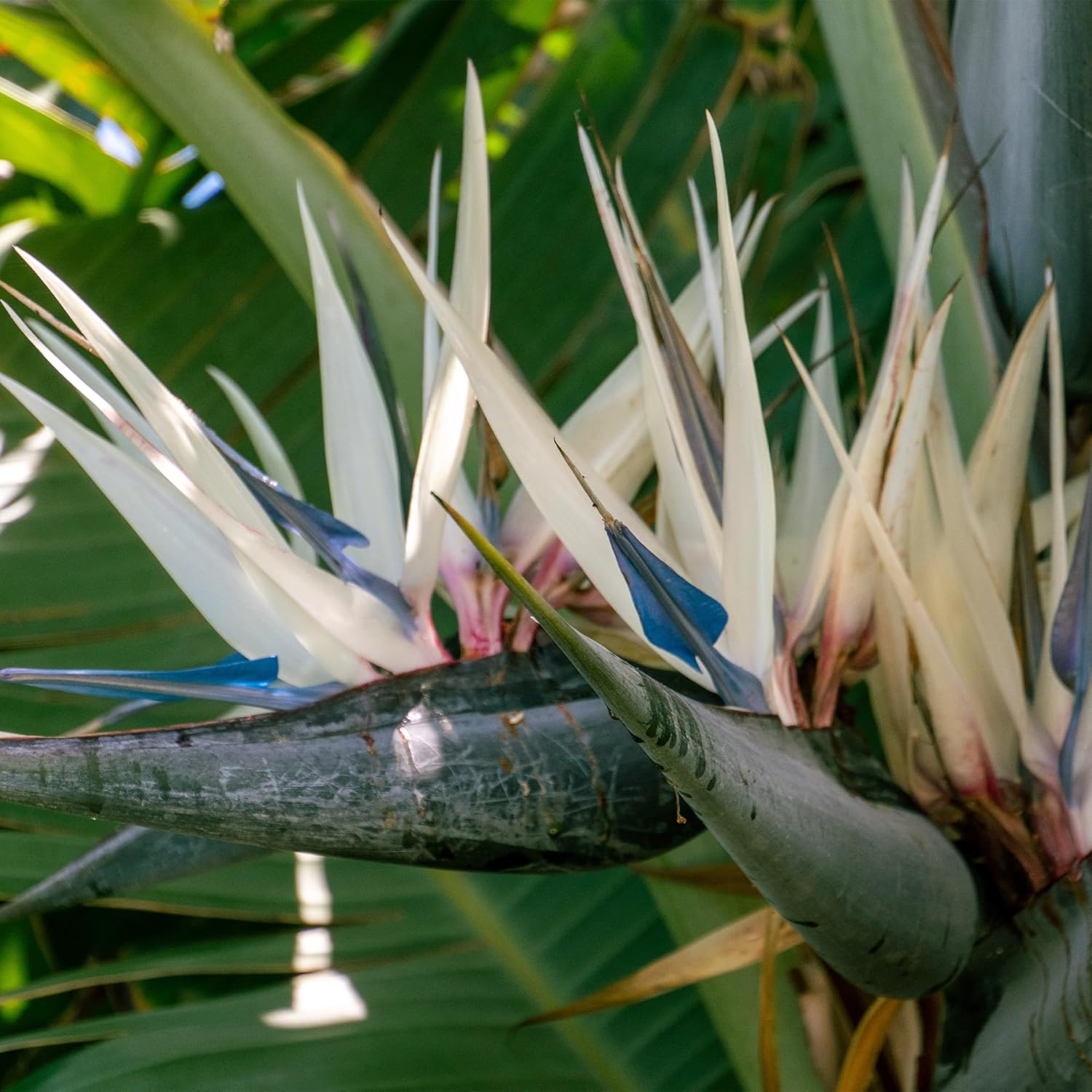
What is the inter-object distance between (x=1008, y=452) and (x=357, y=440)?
26cm

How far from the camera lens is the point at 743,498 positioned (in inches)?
13.8

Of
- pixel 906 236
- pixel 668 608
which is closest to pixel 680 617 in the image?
pixel 668 608

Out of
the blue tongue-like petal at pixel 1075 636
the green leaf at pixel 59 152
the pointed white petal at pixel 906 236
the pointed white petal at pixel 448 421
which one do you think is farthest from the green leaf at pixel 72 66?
the blue tongue-like petal at pixel 1075 636

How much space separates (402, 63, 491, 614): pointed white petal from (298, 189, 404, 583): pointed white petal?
0.7 inches

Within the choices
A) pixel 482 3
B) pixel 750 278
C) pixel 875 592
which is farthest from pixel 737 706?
pixel 482 3

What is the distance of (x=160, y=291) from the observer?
28.2 inches

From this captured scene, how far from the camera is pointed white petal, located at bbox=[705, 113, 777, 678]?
35 centimetres

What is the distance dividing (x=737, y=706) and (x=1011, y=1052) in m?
0.14

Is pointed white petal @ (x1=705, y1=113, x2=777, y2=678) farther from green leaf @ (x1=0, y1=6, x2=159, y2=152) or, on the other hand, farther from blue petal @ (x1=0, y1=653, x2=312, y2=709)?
green leaf @ (x1=0, y1=6, x2=159, y2=152)

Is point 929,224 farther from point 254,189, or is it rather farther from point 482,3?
point 482,3

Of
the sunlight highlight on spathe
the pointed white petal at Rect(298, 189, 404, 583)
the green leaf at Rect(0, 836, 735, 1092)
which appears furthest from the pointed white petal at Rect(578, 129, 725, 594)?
the green leaf at Rect(0, 836, 735, 1092)

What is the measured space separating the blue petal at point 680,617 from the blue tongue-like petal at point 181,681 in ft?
0.37

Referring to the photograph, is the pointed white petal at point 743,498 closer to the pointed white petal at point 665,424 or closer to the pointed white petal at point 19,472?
the pointed white petal at point 665,424

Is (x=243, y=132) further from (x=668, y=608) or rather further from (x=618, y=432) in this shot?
(x=668, y=608)
